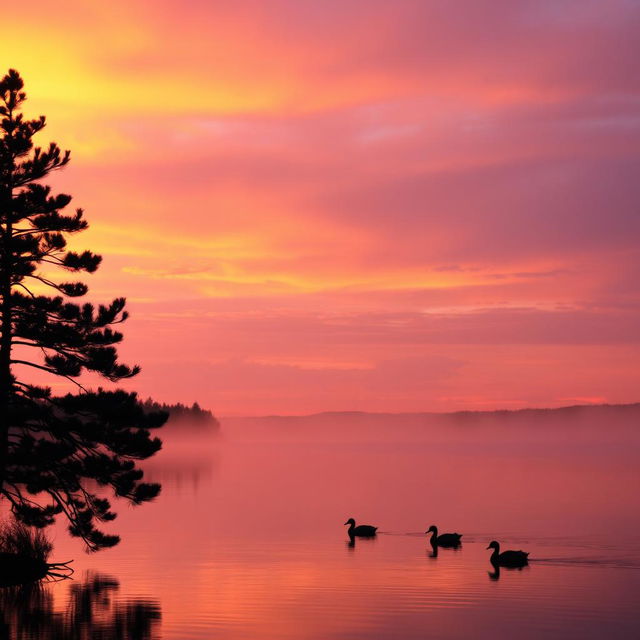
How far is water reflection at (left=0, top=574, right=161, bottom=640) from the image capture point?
26.1 metres

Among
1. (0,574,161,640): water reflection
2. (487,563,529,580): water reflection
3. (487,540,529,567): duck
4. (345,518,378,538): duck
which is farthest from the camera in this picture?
(345,518,378,538): duck

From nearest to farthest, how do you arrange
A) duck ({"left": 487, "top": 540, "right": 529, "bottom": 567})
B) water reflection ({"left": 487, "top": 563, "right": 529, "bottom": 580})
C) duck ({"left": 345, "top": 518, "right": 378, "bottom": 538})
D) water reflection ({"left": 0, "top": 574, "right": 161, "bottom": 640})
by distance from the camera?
water reflection ({"left": 0, "top": 574, "right": 161, "bottom": 640}), water reflection ({"left": 487, "top": 563, "right": 529, "bottom": 580}), duck ({"left": 487, "top": 540, "right": 529, "bottom": 567}), duck ({"left": 345, "top": 518, "right": 378, "bottom": 538})

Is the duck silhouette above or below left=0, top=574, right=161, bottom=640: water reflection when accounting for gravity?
above

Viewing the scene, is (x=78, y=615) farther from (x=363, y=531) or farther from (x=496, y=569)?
(x=363, y=531)

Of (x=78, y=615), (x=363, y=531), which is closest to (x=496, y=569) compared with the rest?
(x=363, y=531)

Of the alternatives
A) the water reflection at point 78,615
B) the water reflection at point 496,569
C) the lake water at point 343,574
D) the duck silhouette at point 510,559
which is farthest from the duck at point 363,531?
the water reflection at point 78,615

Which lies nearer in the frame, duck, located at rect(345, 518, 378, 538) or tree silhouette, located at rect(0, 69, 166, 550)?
tree silhouette, located at rect(0, 69, 166, 550)

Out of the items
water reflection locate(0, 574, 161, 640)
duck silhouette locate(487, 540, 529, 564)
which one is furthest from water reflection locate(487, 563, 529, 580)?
water reflection locate(0, 574, 161, 640)

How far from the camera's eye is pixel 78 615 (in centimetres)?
2833

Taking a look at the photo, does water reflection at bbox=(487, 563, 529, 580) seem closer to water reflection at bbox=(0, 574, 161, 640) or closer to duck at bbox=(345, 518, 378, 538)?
duck at bbox=(345, 518, 378, 538)

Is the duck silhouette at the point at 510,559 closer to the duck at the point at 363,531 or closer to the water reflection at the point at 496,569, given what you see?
the water reflection at the point at 496,569

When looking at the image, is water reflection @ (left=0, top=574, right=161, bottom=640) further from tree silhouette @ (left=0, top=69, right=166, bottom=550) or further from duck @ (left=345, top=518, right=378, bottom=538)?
duck @ (left=345, top=518, right=378, bottom=538)

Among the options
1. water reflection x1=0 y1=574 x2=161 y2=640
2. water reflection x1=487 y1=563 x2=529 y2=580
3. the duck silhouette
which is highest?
the duck silhouette

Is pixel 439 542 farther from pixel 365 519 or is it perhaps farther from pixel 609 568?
pixel 365 519
